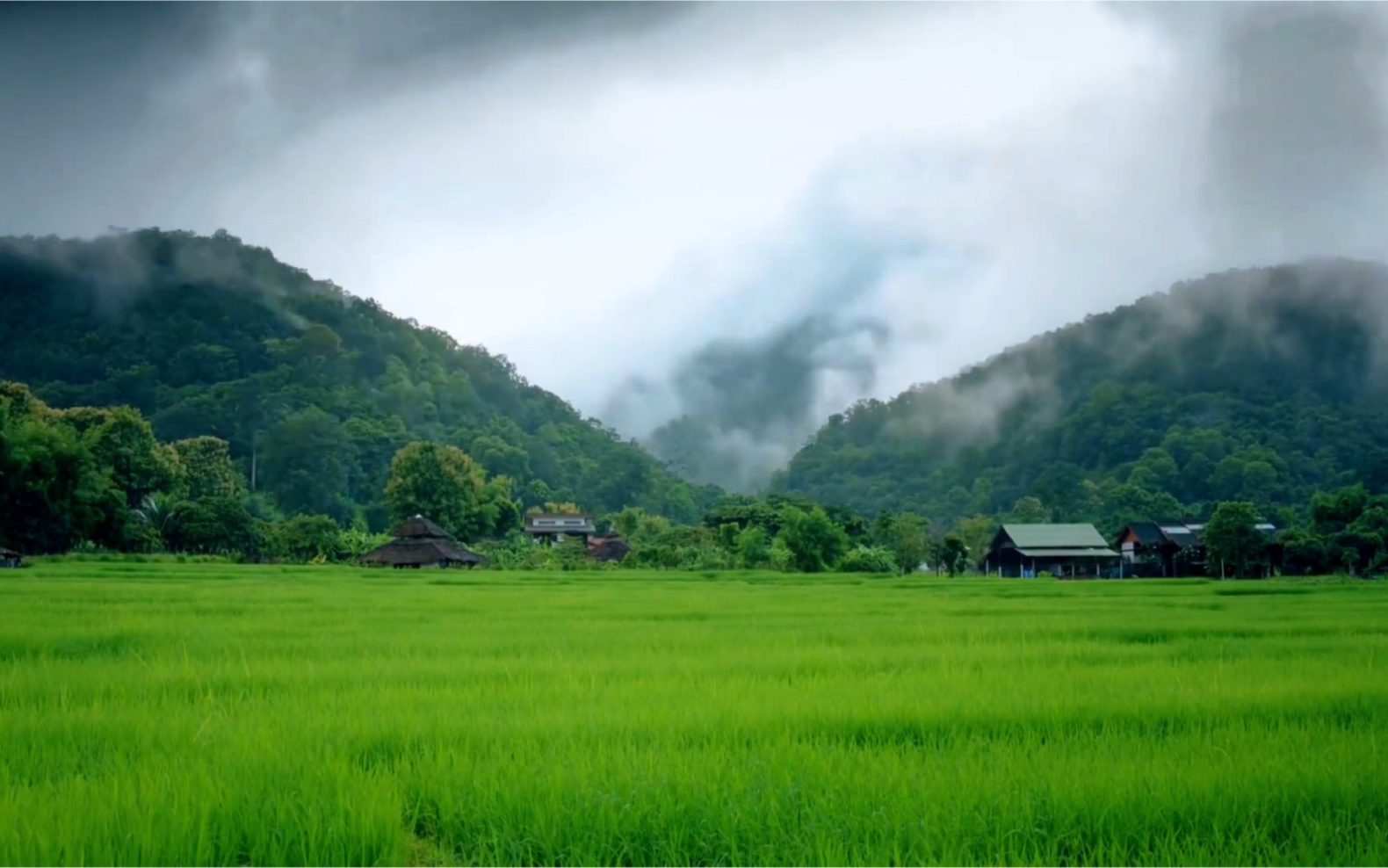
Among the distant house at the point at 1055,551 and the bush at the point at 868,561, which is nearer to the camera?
the bush at the point at 868,561

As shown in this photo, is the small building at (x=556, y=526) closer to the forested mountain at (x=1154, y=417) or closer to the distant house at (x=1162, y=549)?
the forested mountain at (x=1154, y=417)

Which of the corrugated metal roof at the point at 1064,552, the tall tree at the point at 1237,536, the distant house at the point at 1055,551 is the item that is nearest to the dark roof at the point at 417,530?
the distant house at the point at 1055,551

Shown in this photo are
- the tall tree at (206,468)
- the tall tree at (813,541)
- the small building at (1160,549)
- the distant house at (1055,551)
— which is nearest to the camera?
the tall tree at (813,541)

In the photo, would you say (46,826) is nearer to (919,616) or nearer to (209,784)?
(209,784)

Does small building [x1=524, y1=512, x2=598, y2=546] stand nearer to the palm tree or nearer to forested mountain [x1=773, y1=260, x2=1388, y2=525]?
forested mountain [x1=773, y1=260, x2=1388, y2=525]

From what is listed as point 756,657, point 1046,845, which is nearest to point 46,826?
point 1046,845

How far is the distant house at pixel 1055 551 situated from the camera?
4569 cm

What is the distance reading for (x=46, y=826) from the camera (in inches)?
116

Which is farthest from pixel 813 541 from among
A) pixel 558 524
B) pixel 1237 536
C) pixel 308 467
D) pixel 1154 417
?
pixel 1154 417

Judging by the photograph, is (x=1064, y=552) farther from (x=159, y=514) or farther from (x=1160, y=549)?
(x=159, y=514)

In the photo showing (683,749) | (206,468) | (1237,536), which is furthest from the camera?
(206,468)

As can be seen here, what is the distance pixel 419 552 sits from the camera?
3928cm

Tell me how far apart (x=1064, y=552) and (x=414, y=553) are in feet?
100.0

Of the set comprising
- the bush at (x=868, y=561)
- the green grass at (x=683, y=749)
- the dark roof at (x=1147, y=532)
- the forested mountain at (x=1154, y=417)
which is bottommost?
the bush at (x=868, y=561)
